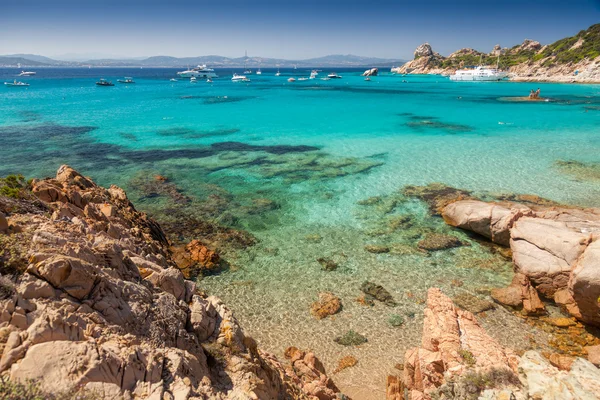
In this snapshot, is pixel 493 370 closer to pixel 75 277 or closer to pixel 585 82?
pixel 75 277

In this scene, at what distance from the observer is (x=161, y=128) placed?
49.7 metres

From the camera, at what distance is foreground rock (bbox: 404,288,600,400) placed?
7207 millimetres

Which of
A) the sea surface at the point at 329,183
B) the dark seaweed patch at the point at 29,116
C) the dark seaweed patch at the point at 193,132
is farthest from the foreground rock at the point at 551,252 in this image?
the dark seaweed patch at the point at 29,116

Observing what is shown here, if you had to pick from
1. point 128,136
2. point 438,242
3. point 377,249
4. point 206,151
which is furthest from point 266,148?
point 438,242

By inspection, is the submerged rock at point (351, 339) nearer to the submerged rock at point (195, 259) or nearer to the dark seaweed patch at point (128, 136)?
the submerged rock at point (195, 259)

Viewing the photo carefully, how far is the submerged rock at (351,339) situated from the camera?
40.9ft

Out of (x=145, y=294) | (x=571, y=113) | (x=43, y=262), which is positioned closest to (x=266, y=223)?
(x=145, y=294)

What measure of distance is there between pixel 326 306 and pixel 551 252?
33.7 feet

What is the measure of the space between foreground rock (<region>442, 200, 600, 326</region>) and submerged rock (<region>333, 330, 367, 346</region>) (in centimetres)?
635

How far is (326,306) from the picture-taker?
562 inches

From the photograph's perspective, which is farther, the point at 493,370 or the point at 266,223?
the point at 266,223

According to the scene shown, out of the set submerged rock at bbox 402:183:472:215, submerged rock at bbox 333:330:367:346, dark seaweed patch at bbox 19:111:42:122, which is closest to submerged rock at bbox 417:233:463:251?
submerged rock at bbox 402:183:472:215

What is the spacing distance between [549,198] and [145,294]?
26.8m

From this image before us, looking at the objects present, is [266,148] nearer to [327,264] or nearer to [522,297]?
[327,264]
